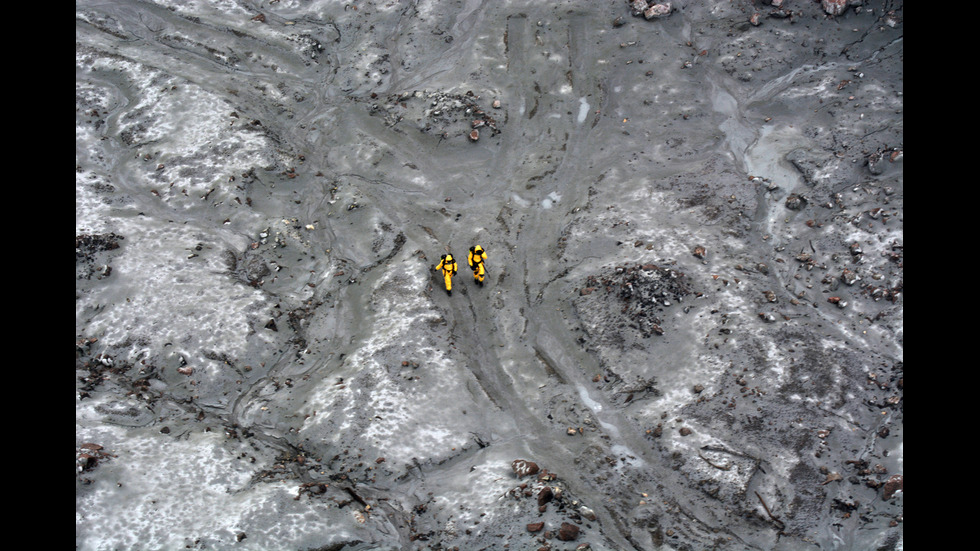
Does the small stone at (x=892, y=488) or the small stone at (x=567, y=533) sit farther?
the small stone at (x=892, y=488)

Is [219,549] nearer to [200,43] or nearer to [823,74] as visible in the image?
[200,43]

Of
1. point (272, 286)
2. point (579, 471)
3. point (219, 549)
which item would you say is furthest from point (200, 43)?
point (579, 471)

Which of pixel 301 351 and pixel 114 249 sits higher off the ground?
pixel 114 249

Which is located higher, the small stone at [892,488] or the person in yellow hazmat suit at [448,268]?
the person in yellow hazmat suit at [448,268]

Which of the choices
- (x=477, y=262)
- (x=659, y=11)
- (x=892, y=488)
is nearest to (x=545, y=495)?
(x=477, y=262)

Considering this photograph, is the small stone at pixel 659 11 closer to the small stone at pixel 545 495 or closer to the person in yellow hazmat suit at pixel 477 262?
the person in yellow hazmat suit at pixel 477 262

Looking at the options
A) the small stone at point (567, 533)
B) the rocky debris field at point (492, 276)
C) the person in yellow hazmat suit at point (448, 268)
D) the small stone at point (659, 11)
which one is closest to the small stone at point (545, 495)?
the rocky debris field at point (492, 276)

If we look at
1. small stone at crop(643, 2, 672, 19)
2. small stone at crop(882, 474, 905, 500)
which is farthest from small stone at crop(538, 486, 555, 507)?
small stone at crop(643, 2, 672, 19)

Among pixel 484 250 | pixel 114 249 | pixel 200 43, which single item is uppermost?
pixel 200 43

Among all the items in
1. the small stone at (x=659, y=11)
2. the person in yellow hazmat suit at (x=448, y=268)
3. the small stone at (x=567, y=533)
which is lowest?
the small stone at (x=567, y=533)
